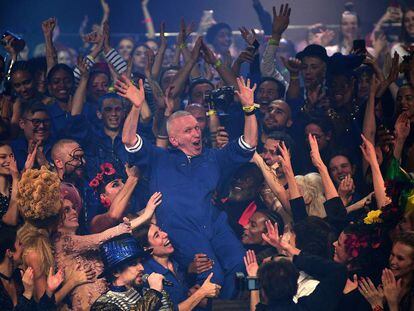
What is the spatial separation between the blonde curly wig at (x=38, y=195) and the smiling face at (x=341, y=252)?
250 centimetres

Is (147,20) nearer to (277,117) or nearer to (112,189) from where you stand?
(277,117)

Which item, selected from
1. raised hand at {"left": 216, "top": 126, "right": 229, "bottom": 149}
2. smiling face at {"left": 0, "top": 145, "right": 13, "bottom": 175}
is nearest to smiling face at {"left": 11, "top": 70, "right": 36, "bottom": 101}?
smiling face at {"left": 0, "top": 145, "right": 13, "bottom": 175}

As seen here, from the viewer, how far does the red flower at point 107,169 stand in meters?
8.85

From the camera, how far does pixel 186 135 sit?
870 cm

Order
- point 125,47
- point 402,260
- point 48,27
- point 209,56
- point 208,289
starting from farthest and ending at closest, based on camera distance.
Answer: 1. point 125,47
2. point 48,27
3. point 209,56
4. point 208,289
5. point 402,260

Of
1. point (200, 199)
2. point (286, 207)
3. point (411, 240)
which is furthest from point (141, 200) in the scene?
point (411, 240)

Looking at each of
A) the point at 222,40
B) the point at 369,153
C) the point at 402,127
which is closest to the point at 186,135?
the point at 369,153

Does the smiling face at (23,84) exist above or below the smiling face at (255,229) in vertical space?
above

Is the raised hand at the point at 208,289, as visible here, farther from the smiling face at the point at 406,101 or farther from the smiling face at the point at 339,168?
the smiling face at the point at 406,101

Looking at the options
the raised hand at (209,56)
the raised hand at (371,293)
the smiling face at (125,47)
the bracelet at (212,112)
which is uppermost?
the smiling face at (125,47)

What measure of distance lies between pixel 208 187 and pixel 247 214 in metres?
0.45

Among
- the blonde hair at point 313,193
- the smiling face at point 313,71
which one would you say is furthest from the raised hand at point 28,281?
the smiling face at point 313,71

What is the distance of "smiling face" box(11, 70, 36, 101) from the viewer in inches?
366

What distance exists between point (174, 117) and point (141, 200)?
34.0 inches
